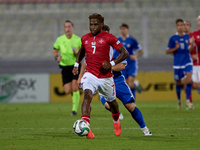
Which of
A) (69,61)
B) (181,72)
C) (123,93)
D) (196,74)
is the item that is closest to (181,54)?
(181,72)

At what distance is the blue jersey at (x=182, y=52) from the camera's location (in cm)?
1198

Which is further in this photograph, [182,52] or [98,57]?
[182,52]

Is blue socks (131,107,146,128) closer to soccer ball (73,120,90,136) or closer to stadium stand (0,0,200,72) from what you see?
soccer ball (73,120,90,136)

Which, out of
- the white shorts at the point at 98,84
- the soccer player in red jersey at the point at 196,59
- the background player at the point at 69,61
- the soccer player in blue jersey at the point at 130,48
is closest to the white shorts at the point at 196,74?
the soccer player in red jersey at the point at 196,59

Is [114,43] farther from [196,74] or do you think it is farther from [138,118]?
[196,74]

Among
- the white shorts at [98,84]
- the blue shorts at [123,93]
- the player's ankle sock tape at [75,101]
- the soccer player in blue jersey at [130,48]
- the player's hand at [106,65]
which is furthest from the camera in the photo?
the soccer player in blue jersey at [130,48]

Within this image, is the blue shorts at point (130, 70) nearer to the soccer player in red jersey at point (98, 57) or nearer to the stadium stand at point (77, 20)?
the soccer player in red jersey at point (98, 57)

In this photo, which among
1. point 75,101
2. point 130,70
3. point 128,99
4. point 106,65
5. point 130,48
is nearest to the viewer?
point 106,65

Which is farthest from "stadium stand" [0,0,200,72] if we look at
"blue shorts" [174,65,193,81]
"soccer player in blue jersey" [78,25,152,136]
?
"soccer player in blue jersey" [78,25,152,136]

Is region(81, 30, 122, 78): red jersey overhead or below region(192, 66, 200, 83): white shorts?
overhead

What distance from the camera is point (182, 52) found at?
12.1 m

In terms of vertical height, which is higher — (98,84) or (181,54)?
(181,54)

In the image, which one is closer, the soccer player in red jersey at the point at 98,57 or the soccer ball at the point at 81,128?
the soccer ball at the point at 81,128

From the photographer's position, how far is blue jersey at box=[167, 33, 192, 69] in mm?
11984
